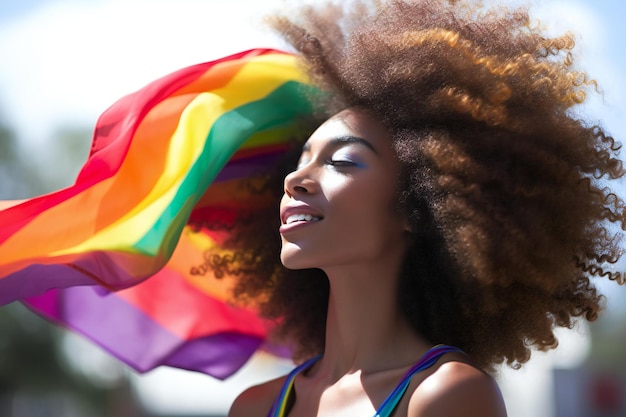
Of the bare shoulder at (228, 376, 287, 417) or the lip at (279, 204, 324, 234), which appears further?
the bare shoulder at (228, 376, 287, 417)

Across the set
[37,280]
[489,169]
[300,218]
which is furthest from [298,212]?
[37,280]

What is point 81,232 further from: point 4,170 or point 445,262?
point 4,170

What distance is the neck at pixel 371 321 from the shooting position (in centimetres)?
333

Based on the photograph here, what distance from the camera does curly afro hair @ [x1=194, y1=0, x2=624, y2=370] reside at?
10.7 feet

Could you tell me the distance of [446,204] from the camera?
3266mm

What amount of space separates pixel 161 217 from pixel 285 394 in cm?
77

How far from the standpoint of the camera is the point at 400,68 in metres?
3.35

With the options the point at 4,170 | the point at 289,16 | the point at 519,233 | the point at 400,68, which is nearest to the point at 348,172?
the point at 400,68

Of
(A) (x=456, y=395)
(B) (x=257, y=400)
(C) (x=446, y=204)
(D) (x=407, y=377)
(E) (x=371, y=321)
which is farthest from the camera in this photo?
(B) (x=257, y=400)

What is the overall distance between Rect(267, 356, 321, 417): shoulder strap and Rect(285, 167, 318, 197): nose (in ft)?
2.29

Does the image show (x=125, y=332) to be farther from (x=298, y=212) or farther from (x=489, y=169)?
(x=489, y=169)

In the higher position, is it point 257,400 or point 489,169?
point 489,169

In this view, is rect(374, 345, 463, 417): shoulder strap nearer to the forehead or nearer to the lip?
the lip

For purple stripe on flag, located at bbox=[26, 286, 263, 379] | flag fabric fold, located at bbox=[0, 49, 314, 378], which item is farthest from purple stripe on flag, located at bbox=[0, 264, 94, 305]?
purple stripe on flag, located at bbox=[26, 286, 263, 379]
